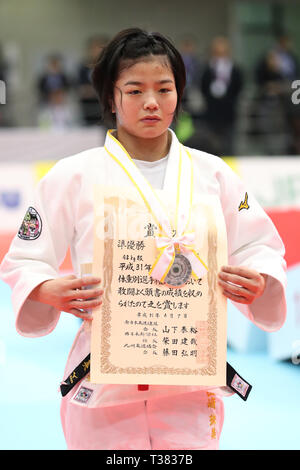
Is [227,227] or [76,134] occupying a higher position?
[76,134]

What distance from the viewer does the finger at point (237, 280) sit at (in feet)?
5.86

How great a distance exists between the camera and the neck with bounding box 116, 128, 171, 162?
77.7 inches

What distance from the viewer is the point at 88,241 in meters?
1.89

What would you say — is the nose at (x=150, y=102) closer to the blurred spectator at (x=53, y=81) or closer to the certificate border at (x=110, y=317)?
the certificate border at (x=110, y=317)

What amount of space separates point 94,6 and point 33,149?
23.2ft

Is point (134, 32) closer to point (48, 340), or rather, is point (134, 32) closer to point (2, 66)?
point (48, 340)

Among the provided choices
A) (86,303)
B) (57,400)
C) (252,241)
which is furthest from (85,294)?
(57,400)

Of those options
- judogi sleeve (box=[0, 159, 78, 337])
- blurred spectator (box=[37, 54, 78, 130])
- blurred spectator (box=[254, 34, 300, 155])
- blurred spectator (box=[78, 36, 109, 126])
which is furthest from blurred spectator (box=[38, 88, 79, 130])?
judogi sleeve (box=[0, 159, 78, 337])

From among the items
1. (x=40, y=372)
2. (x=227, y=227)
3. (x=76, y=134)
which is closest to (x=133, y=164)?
(x=227, y=227)

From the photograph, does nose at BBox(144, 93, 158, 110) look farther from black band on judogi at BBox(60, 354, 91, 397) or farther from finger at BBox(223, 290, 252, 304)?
black band on judogi at BBox(60, 354, 91, 397)

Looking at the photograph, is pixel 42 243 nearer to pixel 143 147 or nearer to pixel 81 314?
pixel 81 314

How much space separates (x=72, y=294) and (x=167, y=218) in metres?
0.31

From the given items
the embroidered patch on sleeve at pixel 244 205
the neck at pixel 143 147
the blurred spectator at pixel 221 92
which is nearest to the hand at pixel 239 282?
the embroidered patch on sleeve at pixel 244 205

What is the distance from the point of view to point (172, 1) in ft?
48.5
